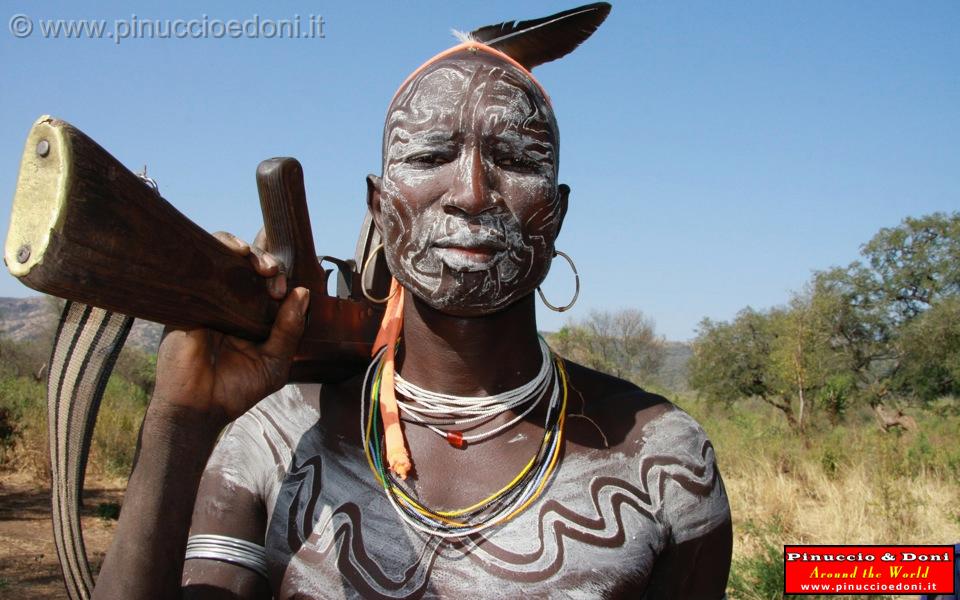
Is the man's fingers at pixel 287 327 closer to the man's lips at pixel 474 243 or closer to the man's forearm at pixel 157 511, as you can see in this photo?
the man's forearm at pixel 157 511

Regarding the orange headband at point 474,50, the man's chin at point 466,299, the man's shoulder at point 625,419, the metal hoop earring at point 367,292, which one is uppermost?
the orange headband at point 474,50

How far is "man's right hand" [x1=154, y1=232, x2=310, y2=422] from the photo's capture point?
1.66m

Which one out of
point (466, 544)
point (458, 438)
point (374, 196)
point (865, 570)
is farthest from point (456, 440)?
point (865, 570)

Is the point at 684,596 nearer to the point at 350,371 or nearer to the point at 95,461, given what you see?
the point at 350,371

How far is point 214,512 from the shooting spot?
2.01m

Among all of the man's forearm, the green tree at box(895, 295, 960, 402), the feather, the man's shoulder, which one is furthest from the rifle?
the green tree at box(895, 295, 960, 402)

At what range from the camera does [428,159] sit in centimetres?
209

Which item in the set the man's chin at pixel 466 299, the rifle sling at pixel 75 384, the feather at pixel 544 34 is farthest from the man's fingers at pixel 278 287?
the feather at pixel 544 34

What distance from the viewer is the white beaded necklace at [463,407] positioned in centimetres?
217

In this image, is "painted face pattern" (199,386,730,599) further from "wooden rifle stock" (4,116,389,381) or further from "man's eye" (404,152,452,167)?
"man's eye" (404,152,452,167)

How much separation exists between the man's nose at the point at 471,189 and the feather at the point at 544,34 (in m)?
0.56

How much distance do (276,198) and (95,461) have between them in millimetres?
12531

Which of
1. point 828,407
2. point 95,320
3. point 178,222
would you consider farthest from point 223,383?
point 828,407

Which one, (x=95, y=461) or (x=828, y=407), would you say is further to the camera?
(x=828, y=407)
